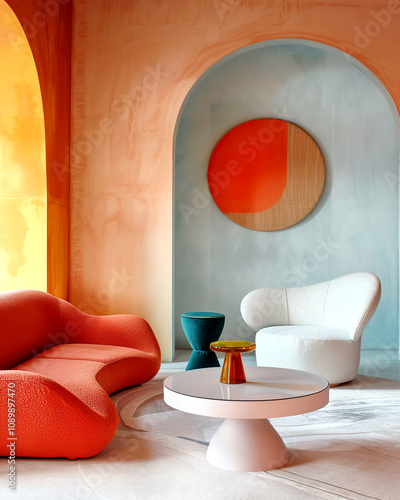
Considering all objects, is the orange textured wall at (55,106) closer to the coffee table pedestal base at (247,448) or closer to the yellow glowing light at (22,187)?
the yellow glowing light at (22,187)

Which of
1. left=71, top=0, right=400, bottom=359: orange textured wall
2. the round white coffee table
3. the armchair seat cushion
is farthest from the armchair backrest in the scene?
the round white coffee table

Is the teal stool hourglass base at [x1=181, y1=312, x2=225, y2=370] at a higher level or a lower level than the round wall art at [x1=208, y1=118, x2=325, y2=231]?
lower

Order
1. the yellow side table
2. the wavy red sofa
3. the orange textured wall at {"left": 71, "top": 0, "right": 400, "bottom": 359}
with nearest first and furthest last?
the wavy red sofa < the yellow side table < the orange textured wall at {"left": 71, "top": 0, "right": 400, "bottom": 359}

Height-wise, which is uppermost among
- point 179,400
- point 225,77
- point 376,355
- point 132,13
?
point 132,13

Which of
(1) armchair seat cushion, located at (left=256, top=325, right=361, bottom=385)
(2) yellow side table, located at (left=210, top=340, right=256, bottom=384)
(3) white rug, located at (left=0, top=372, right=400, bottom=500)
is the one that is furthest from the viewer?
(1) armchair seat cushion, located at (left=256, top=325, right=361, bottom=385)

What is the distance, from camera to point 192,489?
2061 millimetres

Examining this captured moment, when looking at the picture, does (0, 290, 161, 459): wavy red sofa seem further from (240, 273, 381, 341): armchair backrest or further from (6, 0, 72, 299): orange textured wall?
(240, 273, 381, 341): armchair backrest

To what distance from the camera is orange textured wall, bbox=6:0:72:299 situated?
4250mm

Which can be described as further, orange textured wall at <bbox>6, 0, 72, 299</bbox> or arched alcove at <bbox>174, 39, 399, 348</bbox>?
arched alcove at <bbox>174, 39, 399, 348</bbox>

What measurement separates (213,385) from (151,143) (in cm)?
290

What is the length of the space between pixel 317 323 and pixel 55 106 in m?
2.93

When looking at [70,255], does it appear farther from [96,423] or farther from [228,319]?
[96,423]

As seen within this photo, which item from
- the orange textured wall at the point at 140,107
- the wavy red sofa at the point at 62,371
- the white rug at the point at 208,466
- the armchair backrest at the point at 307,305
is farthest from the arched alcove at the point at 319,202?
the white rug at the point at 208,466

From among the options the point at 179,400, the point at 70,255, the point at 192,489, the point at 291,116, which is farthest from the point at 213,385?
the point at 291,116
